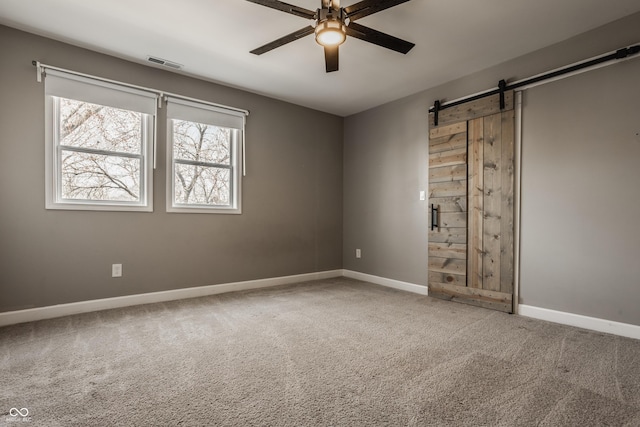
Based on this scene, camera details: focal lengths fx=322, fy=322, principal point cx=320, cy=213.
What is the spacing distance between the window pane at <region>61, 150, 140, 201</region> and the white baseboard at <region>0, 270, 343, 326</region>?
1044 mm

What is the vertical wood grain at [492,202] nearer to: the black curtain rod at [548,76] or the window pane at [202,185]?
the black curtain rod at [548,76]

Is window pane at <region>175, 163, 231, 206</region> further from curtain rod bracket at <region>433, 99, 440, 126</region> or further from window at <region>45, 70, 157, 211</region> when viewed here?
curtain rod bracket at <region>433, 99, 440, 126</region>

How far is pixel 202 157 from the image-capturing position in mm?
3973

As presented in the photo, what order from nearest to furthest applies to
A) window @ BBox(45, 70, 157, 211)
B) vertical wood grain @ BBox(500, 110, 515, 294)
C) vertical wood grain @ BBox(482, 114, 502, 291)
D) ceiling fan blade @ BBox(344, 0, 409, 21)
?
1. ceiling fan blade @ BBox(344, 0, 409, 21)
2. window @ BBox(45, 70, 157, 211)
3. vertical wood grain @ BBox(500, 110, 515, 294)
4. vertical wood grain @ BBox(482, 114, 502, 291)

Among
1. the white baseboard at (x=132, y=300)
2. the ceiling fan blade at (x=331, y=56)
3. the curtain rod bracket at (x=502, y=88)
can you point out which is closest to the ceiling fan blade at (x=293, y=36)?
the ceiling fan blade at (x=331, y=56)

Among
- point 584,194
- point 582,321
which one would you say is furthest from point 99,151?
point 582,321

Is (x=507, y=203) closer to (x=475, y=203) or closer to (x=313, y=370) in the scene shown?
(x=475, y=203)

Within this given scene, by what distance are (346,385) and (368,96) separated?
3.66 metres

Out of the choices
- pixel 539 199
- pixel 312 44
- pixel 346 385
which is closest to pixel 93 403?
pixel 346 385

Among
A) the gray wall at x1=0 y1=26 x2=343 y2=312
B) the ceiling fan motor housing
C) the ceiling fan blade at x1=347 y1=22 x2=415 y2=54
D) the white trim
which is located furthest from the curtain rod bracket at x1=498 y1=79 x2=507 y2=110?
the gray wall at x1=0 y1=26 x2=343 y2=312

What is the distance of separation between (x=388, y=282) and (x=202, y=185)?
9.19 ft

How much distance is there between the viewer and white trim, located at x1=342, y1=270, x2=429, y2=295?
4.11 metres

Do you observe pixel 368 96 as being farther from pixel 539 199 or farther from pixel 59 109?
pixel 59 109

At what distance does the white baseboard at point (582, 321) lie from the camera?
2.55 metres
